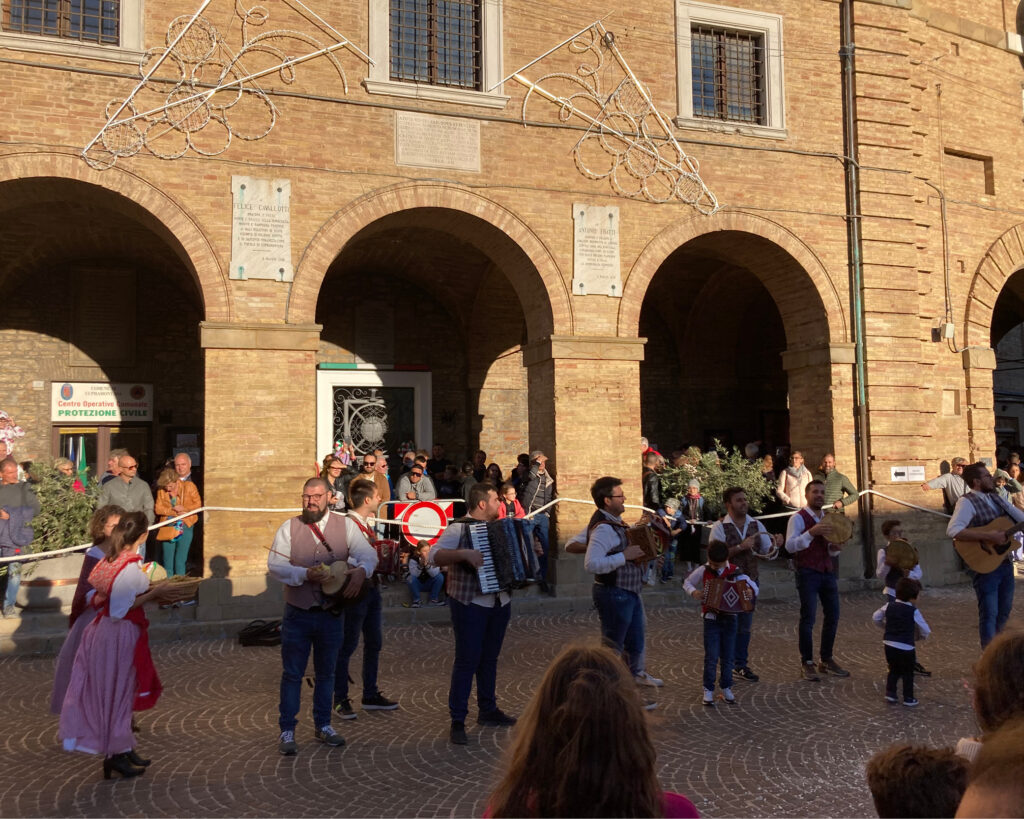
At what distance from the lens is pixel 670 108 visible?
12336 millimetres

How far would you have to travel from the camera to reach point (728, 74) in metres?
13.0

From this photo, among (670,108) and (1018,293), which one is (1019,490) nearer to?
(1018,293)

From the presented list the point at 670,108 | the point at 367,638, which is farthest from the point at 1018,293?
the point at 367,638

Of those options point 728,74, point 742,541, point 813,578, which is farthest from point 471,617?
point 728,74

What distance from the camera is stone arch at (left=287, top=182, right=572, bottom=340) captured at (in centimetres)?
1056

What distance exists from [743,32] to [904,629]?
10.4 metres

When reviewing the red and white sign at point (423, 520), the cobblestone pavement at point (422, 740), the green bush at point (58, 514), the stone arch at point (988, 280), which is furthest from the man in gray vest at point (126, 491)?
the stone arch at point (988, 280)

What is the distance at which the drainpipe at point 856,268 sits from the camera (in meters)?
12.7

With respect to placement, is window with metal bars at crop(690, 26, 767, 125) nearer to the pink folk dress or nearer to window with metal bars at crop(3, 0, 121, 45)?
window with metal bars at crop(3, 0, 121, 45)

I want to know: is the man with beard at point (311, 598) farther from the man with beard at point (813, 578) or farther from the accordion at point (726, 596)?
the man with beard at point (813, 578)

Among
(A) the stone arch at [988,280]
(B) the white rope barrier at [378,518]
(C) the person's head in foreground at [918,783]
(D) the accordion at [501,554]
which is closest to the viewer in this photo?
(C) the person's head in foreground at [918,783]

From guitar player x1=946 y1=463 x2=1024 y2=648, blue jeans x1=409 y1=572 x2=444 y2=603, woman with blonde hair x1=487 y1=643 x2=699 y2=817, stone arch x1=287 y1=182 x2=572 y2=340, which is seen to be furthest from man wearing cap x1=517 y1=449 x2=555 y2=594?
woman with blonde hair x1=487 y1=643 x2=699 y2=817

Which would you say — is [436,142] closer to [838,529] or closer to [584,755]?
[838,529]

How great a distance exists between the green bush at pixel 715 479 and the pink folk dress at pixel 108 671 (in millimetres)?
8444
